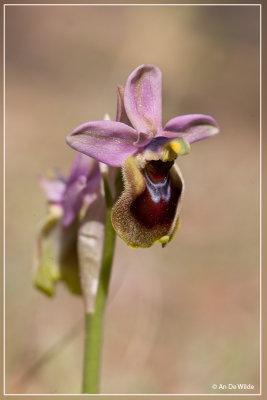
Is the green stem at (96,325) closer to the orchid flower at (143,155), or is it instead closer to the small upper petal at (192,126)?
the orchid flower at (143,155)

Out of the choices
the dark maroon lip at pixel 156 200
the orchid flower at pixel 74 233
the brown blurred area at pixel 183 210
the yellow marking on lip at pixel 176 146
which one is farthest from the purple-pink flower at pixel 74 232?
the brown blurred area at pixel 183 210

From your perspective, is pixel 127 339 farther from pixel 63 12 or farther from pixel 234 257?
pixel 63 12

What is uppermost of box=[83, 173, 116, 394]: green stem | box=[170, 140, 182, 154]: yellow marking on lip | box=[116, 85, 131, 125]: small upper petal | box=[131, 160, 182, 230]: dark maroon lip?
box=[116, 85, 131, 125]: small upper petal

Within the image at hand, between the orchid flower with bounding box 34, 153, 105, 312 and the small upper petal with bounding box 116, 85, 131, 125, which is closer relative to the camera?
the small upper petal with bounding box 116, 85, 131, 125

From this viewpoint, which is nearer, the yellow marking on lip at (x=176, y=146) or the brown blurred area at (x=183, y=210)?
the yellow marking on lip at (x=176, y=146)

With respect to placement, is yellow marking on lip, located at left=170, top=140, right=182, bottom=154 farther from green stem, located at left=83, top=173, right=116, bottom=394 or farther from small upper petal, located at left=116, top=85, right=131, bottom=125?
green stem, located at left=83, top=173, right=116, bottom=394

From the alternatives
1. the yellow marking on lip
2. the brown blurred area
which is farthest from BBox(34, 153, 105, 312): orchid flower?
the brown blurred area

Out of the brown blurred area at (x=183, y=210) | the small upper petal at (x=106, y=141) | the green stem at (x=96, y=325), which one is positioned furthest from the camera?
the brown blurred area at (x=183, y=210)
